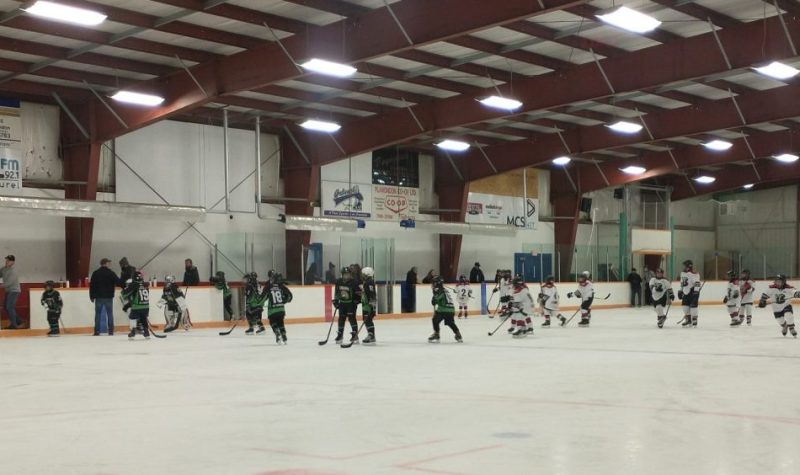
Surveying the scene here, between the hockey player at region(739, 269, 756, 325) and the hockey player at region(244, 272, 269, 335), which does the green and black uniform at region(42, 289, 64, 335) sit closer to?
the hockey player at region(244, 272, 269, 335)

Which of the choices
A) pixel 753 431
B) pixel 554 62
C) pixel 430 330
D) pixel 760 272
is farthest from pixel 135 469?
pixel 760 272

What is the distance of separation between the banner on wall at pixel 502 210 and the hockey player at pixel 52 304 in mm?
16939

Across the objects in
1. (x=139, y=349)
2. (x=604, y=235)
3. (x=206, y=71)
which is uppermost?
(x=206, y=71)

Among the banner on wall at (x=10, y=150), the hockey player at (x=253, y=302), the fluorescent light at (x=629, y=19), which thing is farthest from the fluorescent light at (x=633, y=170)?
the banner on wall at (x=10, y=150)

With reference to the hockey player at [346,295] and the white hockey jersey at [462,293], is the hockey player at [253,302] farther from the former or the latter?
the white hockey jersey at [462,293]

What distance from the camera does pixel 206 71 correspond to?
21500 mm

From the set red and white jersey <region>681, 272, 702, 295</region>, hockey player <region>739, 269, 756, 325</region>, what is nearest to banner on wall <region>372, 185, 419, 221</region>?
red and white jersey <region>681, 272, 702, 295</region>

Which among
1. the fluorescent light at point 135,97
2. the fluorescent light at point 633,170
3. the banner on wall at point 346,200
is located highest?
the fluorescent light at point 633,170

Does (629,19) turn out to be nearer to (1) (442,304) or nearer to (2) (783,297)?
(1) (442,304)

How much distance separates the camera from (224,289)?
24.7 meters

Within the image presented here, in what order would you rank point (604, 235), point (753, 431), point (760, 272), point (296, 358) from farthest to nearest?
point (760, 272) < point (604, 235) < point (296, 358) < point (753, 431)

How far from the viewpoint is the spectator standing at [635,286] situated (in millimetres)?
37469

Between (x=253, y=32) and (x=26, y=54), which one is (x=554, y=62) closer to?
(x=253, y=32)

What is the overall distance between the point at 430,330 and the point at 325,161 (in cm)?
854
